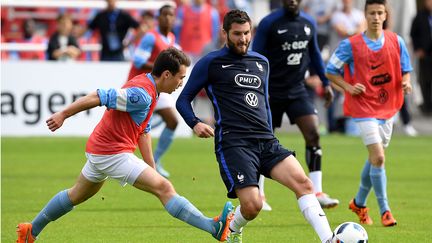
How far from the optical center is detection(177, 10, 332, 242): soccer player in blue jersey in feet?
30.9

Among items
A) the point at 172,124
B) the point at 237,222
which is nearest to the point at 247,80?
the point at 237,222

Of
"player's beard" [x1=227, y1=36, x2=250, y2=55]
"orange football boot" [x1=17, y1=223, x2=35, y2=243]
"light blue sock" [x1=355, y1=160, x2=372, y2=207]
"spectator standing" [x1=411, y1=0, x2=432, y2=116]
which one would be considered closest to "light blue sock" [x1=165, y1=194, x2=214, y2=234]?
"orange football boot" [x1=17, y1=223, x2=35, y2=243]

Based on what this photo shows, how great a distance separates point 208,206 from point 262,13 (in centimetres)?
1715

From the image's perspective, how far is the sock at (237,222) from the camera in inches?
380

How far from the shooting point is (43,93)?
Answer: 846 inches

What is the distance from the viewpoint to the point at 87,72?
2189cm

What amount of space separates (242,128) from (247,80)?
0.45 metres

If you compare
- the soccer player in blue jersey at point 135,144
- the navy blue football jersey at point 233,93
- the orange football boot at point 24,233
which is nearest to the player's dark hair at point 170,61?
the soccer player in blue jersey at point 135,144

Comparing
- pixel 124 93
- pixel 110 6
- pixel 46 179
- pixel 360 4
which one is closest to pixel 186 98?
pixel 124 93

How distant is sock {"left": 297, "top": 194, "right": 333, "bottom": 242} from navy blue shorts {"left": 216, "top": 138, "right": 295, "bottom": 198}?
419 mm

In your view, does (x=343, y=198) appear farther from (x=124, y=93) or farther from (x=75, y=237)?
(x=124, y=93)

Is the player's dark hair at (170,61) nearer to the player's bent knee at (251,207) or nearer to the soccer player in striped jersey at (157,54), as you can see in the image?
the player's bent knee at (251,207)

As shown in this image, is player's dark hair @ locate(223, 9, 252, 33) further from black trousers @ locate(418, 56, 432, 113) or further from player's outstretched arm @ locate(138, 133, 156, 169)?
black trousers @ locate(418, 56, 432, 113)

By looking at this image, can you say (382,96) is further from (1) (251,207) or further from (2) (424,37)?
(2) (424,37)
